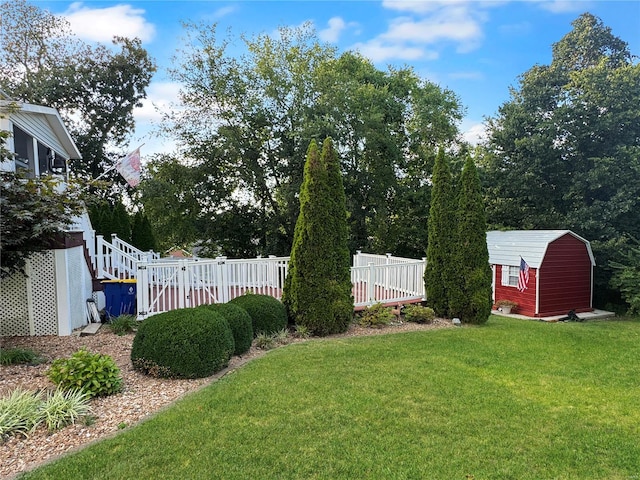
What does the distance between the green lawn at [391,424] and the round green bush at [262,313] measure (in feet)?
3.70

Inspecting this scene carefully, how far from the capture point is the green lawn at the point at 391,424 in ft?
9.14

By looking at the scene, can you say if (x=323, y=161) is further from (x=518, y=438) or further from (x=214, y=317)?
(x=518, y=438)

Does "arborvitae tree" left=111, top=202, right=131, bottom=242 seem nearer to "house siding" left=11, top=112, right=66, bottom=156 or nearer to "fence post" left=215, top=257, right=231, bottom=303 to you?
"house siding" left=11, top=112, right=66, bottom=156

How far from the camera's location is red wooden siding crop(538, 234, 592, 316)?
13.6m

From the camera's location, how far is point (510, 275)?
14422mm

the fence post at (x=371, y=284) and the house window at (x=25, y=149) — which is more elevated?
the house window at (x=25, y=149)

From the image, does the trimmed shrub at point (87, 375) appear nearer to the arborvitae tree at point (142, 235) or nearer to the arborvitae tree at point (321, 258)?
the arborvitae tree at point (321, 258)

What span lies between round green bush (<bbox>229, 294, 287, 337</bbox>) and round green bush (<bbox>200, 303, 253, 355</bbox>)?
64 centimetres

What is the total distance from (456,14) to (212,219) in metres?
12.5

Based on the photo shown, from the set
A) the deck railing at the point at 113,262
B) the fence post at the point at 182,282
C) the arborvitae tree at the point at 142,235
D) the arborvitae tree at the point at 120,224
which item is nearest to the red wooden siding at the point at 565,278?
the fence post at the point at 182,282

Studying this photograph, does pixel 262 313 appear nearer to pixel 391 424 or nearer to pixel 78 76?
pixel 391 424

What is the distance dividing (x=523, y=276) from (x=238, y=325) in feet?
38.8

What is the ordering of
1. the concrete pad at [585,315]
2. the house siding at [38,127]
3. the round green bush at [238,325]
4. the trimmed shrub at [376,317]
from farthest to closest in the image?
the concrete pad at [585,315]
the house siding at [38,127]
the trimmed shrub at [376,317]
the round green bush at [238,325]

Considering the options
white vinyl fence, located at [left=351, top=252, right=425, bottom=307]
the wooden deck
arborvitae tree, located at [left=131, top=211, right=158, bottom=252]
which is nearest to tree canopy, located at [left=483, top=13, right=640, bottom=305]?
white vinyl fence, located at [left=351, top=252, right=425, bottom=307]
